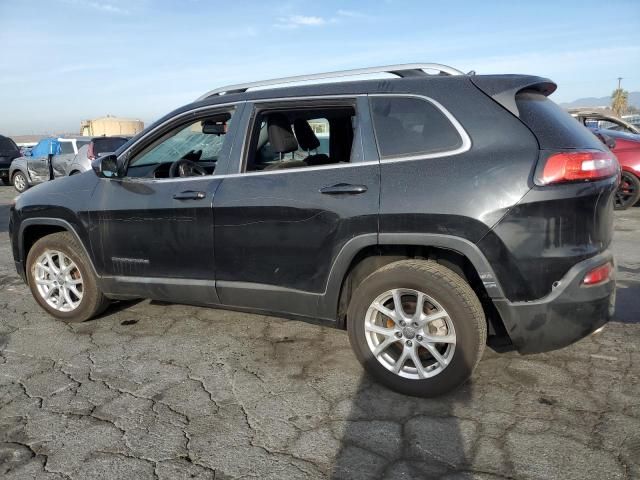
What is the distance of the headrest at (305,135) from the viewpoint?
378 centimetres

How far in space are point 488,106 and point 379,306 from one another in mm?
1283

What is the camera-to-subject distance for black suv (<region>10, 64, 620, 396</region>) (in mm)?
2715

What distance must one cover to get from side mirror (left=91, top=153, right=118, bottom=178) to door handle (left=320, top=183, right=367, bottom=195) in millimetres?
1750

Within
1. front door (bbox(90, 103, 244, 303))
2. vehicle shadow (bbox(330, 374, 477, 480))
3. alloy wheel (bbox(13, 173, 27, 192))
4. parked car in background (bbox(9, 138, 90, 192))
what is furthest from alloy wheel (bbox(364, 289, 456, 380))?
alloy wheel (bbox(13, 173, 27, 192))

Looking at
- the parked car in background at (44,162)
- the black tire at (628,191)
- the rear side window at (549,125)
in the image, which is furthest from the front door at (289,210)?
the parked car in background at (44,162)

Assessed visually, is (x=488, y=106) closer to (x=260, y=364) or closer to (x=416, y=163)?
(x=416, y=163)

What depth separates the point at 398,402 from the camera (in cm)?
299

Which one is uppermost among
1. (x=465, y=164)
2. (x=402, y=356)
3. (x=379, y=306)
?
(x=465, y=164)

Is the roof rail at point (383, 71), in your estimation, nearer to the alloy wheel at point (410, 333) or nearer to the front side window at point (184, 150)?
the front side window at point (184, 150)

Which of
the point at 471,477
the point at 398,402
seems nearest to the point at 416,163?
the point at 398,402

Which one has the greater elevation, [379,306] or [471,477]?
[379,306]

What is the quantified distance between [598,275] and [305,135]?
2.19m

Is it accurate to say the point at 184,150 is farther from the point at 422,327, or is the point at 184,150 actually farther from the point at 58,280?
the point at 422,327

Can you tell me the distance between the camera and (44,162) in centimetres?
1488
